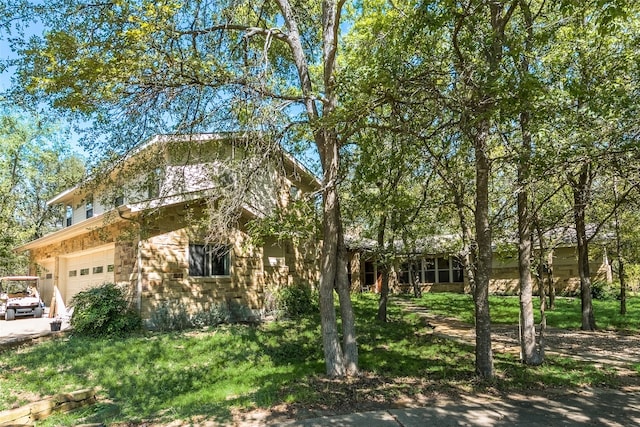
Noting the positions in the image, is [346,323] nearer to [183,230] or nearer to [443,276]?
[183,230]

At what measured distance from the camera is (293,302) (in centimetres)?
1421

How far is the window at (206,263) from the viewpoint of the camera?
12.7 m

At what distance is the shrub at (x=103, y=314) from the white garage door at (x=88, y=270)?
7.88ft

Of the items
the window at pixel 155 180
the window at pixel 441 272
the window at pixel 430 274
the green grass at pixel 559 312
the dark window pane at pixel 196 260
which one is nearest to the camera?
the window at pixel 155 180

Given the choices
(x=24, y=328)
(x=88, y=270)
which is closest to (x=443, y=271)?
(x=88, y=270)

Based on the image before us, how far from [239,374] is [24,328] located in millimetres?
9326

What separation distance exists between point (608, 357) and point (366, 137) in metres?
6.44

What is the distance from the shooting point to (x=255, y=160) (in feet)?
24.0

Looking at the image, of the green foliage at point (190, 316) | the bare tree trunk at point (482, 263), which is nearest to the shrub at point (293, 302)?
the green foliage at point (190, 316)

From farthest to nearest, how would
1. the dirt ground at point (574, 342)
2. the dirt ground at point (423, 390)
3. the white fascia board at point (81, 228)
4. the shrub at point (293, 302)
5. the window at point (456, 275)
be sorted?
the window at point (456, 275) → the shrub at point (293, 302) → the white fascia board at point (81, 228) → the dirt ground at point (574, 342) → the dirt ground at point (423, 390)

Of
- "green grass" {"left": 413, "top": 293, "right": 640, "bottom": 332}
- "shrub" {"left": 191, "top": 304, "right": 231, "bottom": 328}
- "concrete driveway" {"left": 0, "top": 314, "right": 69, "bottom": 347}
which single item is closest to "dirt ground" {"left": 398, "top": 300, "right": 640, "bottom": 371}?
"green grass" {"left": 413, "top": 293, "right": 640, "bottom": 332}

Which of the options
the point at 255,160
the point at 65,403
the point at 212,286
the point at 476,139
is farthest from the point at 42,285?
the point at 476,139

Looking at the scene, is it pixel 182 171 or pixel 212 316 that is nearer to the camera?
pixel 182 171

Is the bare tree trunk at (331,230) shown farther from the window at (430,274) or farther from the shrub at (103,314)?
the window at (430,274)
